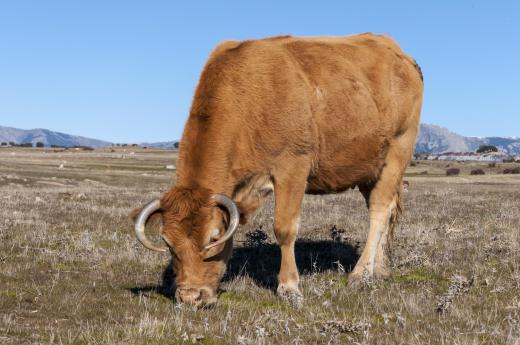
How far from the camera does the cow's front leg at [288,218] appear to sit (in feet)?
27.5

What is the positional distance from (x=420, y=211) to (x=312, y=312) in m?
14.2

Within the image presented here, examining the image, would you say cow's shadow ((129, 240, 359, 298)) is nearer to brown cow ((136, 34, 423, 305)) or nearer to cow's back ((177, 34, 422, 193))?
brown cow ((136, 34, 423, 305))

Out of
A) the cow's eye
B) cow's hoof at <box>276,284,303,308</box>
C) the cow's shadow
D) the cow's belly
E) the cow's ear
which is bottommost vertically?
the cow's shadow

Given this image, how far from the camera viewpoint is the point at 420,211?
68.4 feet

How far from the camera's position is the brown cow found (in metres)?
7.20

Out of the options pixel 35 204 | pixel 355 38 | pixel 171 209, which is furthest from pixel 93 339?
pixel 35 204

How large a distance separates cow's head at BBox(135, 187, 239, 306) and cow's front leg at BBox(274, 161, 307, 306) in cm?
124

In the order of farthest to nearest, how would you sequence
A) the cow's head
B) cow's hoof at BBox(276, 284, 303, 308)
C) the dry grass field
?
cow's hoof at BBox(276, 284, 303, 308)
the cow's head
the dry grass field

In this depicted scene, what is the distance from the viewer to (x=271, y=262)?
11375mm

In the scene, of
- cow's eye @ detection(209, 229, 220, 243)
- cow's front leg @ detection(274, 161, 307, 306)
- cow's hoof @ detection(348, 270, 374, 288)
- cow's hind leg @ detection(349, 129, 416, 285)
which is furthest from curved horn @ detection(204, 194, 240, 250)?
cow's hind leg @ detection(349, 129, 416, 285)

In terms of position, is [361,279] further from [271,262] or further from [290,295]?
[271,262]

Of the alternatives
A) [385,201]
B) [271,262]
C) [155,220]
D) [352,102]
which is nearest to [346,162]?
[352,102]

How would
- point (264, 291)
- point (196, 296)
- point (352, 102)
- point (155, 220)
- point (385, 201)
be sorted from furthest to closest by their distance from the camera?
point (385, 201) → point (352, 102) → point (264, 291) → point (155, 220) → point (196, 296)

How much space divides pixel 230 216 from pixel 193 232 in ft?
1.60
